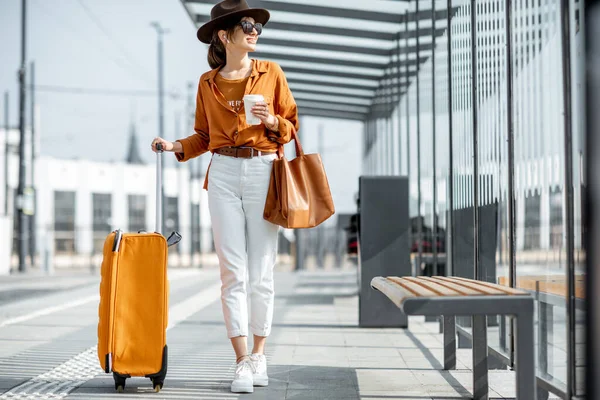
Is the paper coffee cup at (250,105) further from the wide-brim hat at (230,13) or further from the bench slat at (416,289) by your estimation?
the bench slat at (416,289)

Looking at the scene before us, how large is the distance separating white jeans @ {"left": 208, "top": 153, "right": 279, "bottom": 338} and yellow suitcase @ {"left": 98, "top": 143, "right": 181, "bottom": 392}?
0.31 m

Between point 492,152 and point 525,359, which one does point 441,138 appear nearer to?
point 492,152

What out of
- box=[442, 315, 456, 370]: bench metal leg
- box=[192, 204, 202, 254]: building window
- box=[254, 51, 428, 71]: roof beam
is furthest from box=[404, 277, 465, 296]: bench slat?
box=[192, 204, 202, 254]: building window

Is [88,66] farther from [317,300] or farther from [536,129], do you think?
[536,129]

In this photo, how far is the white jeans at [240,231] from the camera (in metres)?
4.19

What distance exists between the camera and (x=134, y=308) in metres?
4.01

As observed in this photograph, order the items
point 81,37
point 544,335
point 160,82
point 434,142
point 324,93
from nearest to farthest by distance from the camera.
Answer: point 544,335 < point 434,142 < point 324,93 < point 81,37 < point 160,82

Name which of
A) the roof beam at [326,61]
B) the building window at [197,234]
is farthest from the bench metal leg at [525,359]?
the building window at [197,234]

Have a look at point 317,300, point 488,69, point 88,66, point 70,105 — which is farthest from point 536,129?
point 70,105

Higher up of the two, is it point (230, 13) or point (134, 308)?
point (230, 13)

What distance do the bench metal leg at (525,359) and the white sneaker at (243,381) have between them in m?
1.49

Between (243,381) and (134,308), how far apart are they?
60 centimetres

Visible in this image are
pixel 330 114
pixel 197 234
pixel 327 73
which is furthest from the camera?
pixel 197 234

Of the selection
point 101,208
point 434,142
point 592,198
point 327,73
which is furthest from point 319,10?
point 101,208
